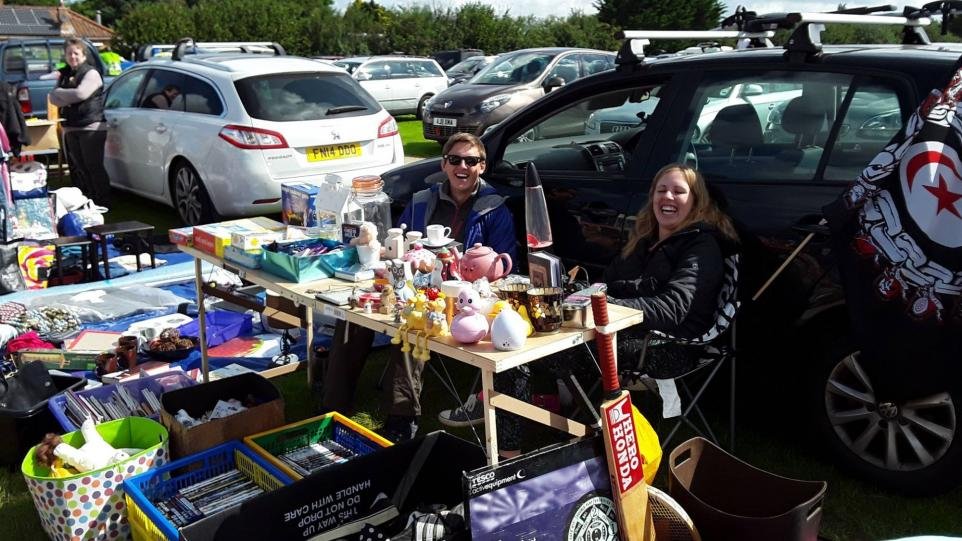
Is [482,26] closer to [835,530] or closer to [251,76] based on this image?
[251,76]

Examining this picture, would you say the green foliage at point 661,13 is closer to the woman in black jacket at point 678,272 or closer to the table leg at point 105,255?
the table leg at point 105,255

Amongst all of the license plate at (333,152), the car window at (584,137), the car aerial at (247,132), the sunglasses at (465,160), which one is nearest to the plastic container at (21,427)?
the sunglasses at (465,160)

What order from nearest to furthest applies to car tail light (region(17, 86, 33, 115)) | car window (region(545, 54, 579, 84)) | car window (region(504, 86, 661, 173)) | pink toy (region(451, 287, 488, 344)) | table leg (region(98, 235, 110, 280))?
pink toy (region(451, 287, 488, 344)), car window (region(504, 86, 661, 173)), table leg (region(98, 235, 110, 280)), car tail light (region(17, 86, 33, 115)), car window (region(545, 54, 579, 84))

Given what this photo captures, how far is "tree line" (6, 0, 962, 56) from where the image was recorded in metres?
38.2

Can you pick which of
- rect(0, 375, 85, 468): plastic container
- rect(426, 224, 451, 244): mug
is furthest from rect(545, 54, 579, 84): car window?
rect(0, 375, 85, 468): plastic container

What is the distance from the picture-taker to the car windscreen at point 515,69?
45.8ft

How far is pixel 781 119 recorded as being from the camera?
3602 mm

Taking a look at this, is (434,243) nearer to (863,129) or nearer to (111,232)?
(863,129)

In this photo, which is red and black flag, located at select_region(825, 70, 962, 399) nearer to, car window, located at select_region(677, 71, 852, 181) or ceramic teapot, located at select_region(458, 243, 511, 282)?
car window, located at select_region(677, 71, 852, 181)

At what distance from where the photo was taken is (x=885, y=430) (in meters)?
3.26

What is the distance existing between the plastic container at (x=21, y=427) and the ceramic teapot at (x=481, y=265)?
1.90 m

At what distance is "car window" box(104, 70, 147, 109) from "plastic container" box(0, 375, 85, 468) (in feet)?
18.8

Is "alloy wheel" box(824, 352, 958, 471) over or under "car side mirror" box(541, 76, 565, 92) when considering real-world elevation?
under

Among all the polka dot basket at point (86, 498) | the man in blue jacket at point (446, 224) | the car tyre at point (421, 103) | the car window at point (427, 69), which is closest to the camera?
the polka dot basket at point (86, 498)
